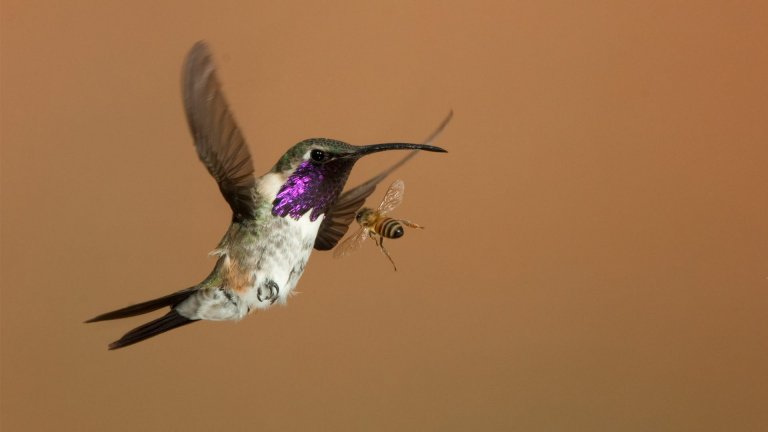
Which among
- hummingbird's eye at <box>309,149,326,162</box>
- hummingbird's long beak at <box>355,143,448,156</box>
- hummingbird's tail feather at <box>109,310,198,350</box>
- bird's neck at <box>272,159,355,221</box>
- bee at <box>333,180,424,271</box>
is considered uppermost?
hummingbird's long beak at <box>355,143,448,156</box>

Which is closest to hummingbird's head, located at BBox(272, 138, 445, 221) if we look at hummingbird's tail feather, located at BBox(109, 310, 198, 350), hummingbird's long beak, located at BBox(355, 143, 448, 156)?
hummingbird's long beak, located at BBox(355, 143, 448, 156)

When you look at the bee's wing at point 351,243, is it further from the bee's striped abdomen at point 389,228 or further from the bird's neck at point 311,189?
the bird's neck at point 311,189

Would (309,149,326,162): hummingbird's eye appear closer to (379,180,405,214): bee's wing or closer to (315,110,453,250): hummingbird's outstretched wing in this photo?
(315,110,453,250): hummingbird's outstretched wing

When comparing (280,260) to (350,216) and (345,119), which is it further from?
(345,119)

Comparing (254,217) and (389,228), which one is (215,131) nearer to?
(254,217)

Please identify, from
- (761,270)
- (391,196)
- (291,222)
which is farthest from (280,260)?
(761,270)

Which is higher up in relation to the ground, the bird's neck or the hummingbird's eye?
the hummingbird's eye

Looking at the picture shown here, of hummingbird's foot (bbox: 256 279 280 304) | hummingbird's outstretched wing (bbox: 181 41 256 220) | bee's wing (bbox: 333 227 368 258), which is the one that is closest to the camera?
hummingbird's outstretched wing (bbox: 181 41 256 220)
